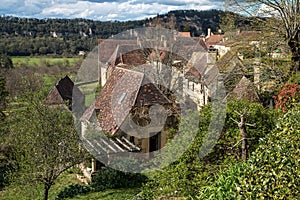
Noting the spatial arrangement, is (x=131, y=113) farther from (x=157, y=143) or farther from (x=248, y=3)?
(x=248, y=3)

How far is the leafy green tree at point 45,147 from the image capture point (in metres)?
13.5

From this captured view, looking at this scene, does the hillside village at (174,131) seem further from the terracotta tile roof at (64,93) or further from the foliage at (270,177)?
the terracotta tile roof at (64,93)

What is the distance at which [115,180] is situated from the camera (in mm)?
15406

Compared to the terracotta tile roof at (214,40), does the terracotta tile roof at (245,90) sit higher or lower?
lower

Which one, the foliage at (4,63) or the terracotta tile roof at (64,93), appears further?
the foliage at (4,63)

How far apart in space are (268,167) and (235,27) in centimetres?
1292

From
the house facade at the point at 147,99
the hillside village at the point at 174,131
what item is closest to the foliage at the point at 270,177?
the hillside village at the point at 174,131

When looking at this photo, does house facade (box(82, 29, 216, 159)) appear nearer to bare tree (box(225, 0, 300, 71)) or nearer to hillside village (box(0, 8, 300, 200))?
hillside village (box(0, 8, 300, 200))

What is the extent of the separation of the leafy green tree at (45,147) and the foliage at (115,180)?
4.72 ft

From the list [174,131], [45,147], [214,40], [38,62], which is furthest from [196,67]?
[214,40]

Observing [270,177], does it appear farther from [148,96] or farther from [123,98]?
[123,98]

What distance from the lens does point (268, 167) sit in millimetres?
4270

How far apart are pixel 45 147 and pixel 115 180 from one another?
3327 mm

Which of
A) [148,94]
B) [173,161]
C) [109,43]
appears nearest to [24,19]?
[109,43]
